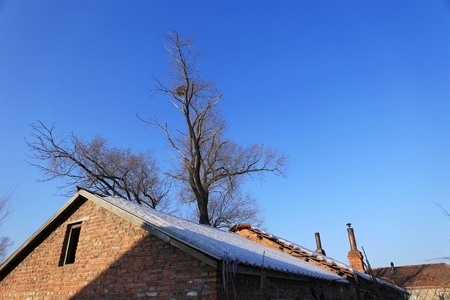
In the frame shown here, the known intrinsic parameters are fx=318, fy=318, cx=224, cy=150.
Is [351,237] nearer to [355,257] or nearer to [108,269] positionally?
[355,257]

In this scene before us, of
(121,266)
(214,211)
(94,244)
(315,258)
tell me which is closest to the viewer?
(121,266)

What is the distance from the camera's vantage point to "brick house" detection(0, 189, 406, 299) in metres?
6.64

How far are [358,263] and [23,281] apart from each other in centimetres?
1781

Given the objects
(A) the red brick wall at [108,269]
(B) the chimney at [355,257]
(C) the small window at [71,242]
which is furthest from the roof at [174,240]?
(B) the chimney at [355,257]

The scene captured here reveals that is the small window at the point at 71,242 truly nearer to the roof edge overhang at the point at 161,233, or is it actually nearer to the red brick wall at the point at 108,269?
the red brick wall at the point at 108,269

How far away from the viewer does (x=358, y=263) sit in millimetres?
19781

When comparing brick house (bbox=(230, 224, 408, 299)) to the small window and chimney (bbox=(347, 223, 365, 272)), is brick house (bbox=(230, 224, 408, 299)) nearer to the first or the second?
chimney (bbox=(347, 223, 365, 272))

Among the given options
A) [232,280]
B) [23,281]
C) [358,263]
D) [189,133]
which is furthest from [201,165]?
[232,280]

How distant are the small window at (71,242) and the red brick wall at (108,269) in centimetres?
16

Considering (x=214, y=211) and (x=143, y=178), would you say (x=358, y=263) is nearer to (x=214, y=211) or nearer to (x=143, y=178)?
(x=214, y=211)

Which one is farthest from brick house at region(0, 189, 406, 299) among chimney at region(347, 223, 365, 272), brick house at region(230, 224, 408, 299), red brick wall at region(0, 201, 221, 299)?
chimney at region(347, 223, 365, 272)

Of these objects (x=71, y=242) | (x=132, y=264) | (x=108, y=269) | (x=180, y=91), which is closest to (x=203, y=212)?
(x=180, y=91)

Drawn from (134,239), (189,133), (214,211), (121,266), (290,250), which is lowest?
(121,266)

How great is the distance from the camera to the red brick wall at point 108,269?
690cm
